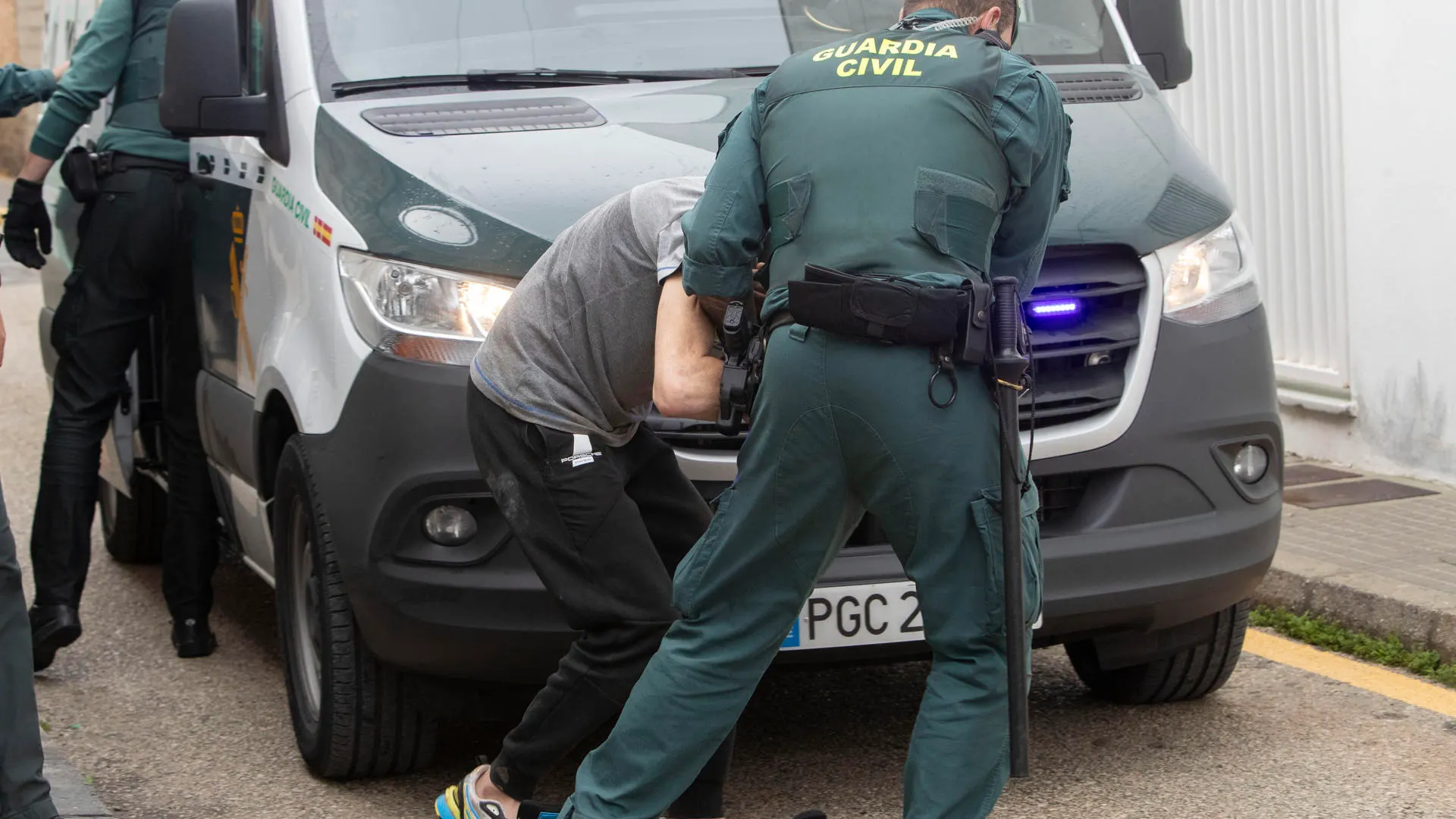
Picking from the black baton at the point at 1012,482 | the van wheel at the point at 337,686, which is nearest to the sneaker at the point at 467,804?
the van wheel at the point at 337,686

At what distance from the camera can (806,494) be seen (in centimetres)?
315

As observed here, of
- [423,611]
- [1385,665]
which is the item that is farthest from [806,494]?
[1385,665]

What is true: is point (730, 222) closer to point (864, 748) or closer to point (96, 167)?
point (864, 748)

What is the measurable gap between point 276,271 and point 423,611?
42.9 inches

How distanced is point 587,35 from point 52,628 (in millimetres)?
2228

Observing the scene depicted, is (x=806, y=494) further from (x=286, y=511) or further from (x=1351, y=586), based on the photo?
(x=1351, y=586)

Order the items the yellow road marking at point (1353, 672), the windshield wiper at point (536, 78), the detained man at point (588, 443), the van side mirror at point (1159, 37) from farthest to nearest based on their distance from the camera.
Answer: the van side mirror at point (1159, 37)
the yellow road marking at point (1353, 672)
the windshield wiper at point (536, 78)
the detained man at point (588, 443)

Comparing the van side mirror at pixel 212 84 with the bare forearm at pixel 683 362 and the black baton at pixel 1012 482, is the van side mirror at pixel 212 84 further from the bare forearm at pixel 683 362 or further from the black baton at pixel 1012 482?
the black baton at pixel 1012 482

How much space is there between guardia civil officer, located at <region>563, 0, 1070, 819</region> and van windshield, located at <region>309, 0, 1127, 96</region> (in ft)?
4.69

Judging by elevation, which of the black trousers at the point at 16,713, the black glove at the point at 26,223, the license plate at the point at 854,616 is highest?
the black glove at the point at 26,223

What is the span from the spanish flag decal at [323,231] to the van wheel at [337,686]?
1.45 feet

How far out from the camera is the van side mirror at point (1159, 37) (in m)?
5.15

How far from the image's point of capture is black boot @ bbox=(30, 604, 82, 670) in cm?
521

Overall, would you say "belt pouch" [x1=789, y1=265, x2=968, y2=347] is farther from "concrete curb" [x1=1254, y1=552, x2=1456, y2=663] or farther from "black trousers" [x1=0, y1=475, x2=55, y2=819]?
"concrete curb" [x1=1254, y1=552, x2=1456, y2=663]
